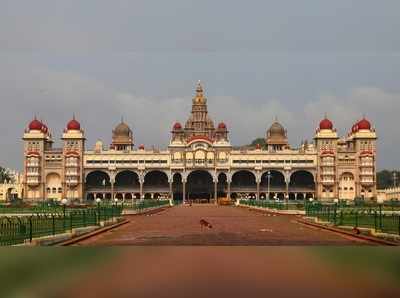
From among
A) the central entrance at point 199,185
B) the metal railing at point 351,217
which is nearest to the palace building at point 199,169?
the central entrance at point 199,185

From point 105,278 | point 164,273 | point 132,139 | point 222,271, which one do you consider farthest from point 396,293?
point 132,139

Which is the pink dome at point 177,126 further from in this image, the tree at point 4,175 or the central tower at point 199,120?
the tree at point 4,175

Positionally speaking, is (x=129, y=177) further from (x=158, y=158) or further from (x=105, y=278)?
(x=105, y=278)

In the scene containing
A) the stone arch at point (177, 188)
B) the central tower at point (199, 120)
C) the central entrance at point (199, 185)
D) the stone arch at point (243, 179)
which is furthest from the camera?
the central tower at point (199, 120)

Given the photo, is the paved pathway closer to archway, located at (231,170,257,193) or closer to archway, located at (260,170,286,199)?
archway, located at (260,170,286,199)

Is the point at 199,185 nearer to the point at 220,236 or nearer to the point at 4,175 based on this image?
the point at 4,175

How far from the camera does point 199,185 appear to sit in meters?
99.2

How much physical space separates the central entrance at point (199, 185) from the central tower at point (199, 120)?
43.6 feet

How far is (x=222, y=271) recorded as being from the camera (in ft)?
25.2

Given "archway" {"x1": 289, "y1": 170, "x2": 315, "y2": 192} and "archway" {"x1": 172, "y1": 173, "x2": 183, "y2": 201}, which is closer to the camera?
"archway" {"x1": 289, "y1": 170, "x2": 315, "y2": 192}

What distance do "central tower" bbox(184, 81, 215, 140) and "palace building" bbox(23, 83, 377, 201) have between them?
39.5ft

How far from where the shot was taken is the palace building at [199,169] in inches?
3725

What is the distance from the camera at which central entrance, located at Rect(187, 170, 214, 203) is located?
98.8 m

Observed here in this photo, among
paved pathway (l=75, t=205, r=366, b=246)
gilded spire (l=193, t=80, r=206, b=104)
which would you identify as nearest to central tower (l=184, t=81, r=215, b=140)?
gilded spire (l=193, t=80, r=206, b=104)
